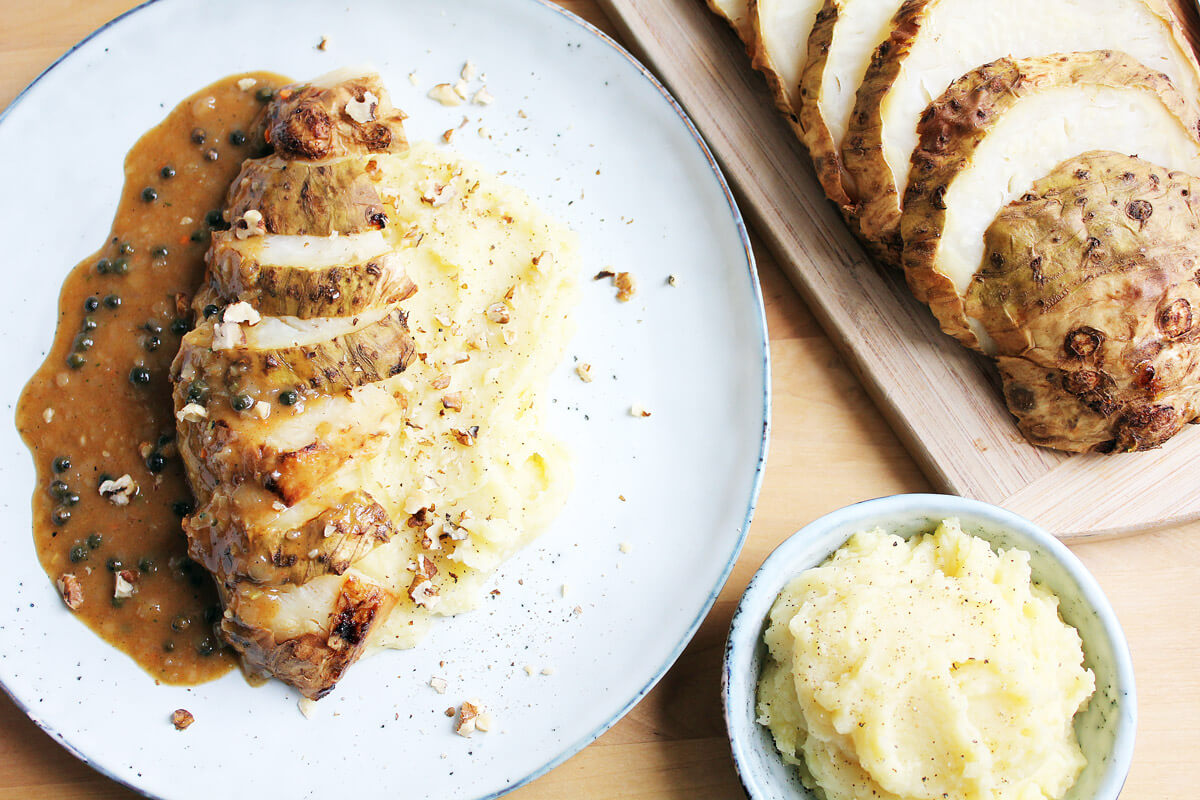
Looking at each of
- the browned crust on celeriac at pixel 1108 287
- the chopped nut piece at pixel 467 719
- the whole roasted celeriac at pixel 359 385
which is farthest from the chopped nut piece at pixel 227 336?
the browned crust on celeriac at pixel 1108 287

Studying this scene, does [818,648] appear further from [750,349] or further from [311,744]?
[311,744]

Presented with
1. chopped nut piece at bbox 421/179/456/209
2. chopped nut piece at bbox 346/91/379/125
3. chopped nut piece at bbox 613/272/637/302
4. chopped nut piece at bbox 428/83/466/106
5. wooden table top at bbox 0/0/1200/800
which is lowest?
wooden table top at bbox 0/0/1200/800

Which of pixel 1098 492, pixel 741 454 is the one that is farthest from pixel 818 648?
pixel 1098 492

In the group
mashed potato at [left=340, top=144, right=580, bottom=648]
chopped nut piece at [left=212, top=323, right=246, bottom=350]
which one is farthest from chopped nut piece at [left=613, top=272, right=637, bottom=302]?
chopped nut piece at [left=212, top=323, right=246, bottom=350]

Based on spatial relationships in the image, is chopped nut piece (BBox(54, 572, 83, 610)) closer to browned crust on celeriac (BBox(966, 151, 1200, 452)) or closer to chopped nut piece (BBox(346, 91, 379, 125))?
chopped nut piece (BBox(346, 91, 379, 125))

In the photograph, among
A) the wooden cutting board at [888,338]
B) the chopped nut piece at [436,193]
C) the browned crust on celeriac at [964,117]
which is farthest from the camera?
the wooden cutting board at [888,338]

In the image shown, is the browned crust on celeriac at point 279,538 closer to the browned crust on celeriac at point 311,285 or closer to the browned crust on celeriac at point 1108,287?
the browned crust on celeriac at point 311,285
